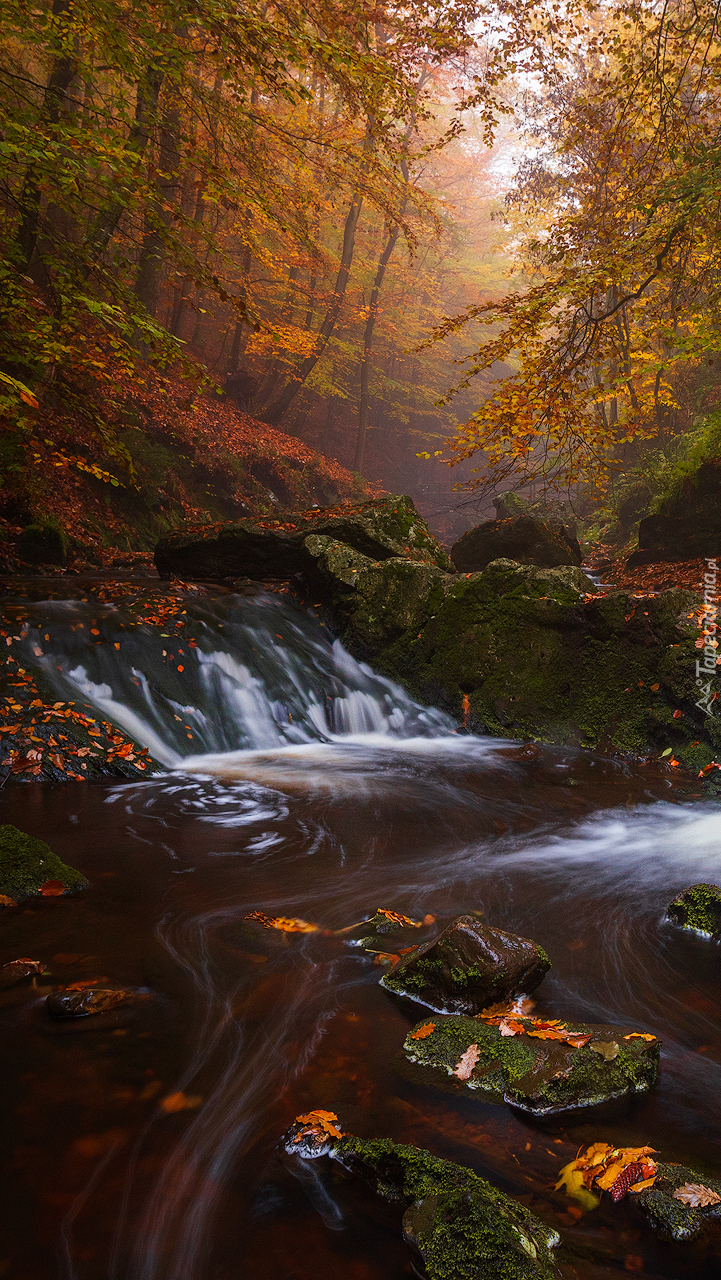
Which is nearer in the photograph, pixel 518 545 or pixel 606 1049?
pixel 606 1049

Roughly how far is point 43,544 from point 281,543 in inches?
140

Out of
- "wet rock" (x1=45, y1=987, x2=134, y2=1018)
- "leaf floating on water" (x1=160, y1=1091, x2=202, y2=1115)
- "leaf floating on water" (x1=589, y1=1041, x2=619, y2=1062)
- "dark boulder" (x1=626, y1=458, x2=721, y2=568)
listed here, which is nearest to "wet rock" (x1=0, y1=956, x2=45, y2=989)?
"wet rock" (x1=45, y1=987, x2=134, y2=1018)

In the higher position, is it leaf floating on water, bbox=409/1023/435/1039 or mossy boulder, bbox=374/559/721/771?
mossy boulder, bbox=374/559/721/771

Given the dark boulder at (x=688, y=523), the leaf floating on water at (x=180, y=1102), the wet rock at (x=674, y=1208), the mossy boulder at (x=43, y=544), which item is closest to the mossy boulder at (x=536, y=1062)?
the wet rock at (x=674, y=1208)

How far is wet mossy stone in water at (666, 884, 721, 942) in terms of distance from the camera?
3.60m

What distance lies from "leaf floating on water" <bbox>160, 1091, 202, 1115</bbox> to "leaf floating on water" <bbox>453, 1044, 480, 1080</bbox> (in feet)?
2.86

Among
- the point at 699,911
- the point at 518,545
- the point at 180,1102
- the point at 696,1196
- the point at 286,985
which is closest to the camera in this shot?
the point at 696,1196

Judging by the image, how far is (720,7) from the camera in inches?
278

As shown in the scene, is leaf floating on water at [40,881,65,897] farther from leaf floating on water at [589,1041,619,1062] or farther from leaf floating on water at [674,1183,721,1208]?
leaf floating on water at [674,1183,721,1208]

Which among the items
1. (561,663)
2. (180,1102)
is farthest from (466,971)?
(561,663)

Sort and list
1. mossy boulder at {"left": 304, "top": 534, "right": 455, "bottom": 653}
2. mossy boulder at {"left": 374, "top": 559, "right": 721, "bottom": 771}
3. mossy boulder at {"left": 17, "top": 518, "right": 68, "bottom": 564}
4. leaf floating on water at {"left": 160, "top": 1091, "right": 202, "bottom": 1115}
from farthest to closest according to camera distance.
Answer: mossy boulder at {"left": 17, "top": 518, "right": 68, "bottom": 564}, mossy boulder at {"left": 304, "top": 534, "right": 455, "bottom": 653}, mossy boulder at {"left": 374, "top": 559, "right": 721, "bottom": 771}, leaf floating on water at {"left": 160, "top": 1091, "right": 202, "bottom": 1115}

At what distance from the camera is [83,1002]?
2516 mm

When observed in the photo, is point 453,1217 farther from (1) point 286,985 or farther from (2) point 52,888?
(2) point 52,888

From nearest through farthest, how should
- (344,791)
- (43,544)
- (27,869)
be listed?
(27,869)
(344,791)
(43,544)
